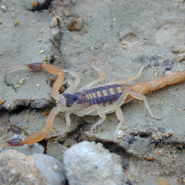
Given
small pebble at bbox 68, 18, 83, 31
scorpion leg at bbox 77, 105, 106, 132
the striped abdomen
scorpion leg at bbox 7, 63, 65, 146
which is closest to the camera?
scorpion leg at bbox 7, 63, 65, 146

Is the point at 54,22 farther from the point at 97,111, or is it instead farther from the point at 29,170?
the point at 29,170

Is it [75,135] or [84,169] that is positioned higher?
[84,169]

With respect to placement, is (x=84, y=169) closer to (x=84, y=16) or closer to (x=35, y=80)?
(x=35, y=80)

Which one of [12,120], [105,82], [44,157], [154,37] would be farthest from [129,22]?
[44,157]

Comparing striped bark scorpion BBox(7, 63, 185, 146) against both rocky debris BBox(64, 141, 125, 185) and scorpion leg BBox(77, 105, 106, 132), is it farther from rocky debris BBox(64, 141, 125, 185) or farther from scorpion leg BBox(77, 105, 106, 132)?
rocky debris BBox(64, 141, 125, 185)

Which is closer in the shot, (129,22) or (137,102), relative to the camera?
(137,102)

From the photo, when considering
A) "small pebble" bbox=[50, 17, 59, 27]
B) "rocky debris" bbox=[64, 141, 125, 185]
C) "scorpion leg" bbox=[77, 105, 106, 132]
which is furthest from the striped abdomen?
"small pebble" bbox=[50, 17, 59, 27]

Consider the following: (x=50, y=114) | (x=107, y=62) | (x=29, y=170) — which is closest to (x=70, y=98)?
(x=50, y=114)
